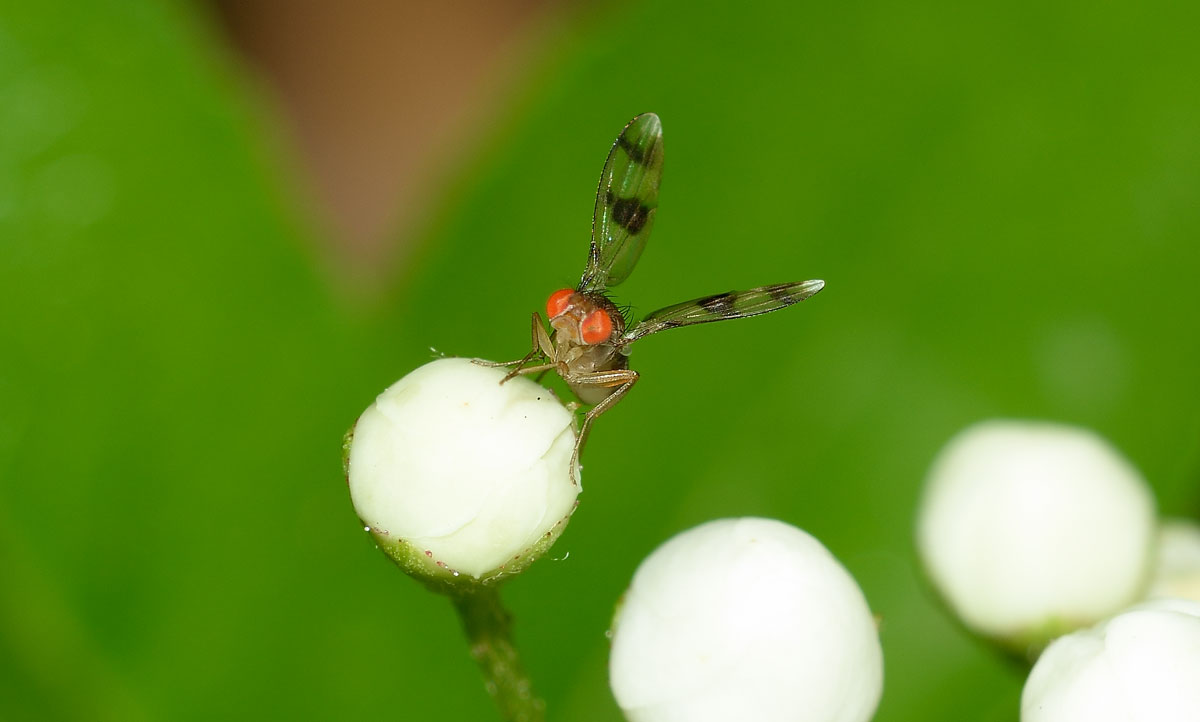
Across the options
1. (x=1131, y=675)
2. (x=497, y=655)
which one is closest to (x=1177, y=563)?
(x=1131, y=675)

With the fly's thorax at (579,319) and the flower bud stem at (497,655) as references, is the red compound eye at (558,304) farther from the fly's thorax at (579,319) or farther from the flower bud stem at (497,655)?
the flower bud stem at (497,655)

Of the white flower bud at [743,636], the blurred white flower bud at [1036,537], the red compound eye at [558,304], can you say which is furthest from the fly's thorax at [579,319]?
the blurred white flower bud at [1036,537]

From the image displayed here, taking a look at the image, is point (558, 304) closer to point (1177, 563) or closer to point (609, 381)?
point (609, 381)

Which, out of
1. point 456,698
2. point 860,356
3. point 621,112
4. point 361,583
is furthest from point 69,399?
point 860,356

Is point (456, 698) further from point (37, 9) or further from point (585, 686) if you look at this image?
point (37, 9)

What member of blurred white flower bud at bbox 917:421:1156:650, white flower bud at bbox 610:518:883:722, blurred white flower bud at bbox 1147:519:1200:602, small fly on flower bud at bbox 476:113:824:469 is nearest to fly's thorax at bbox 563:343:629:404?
small fly on flower bud at bbox 476:113:824:469

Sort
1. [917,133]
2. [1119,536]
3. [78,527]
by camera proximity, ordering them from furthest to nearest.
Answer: [917,133], [78,527], [1119,536]

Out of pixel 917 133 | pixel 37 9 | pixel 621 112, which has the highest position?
pixel 37 9

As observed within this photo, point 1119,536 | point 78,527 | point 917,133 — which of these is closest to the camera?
point 1119,536
